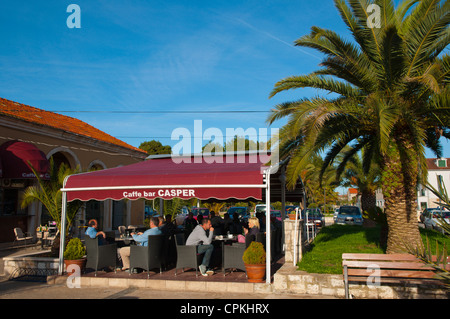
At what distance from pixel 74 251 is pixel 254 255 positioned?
15.3ft

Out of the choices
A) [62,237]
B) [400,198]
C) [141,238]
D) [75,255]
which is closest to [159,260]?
[141,238]

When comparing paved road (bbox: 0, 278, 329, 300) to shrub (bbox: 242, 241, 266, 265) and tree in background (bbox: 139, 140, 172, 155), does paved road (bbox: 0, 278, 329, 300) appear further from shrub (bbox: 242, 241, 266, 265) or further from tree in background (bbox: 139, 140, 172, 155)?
tree in background (bbox: 139, 140, 172, 155)

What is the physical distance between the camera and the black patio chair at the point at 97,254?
30.6 ft

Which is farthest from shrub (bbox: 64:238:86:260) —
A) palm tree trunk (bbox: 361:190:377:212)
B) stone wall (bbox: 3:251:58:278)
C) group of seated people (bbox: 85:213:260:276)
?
palm tree trunk (bbox: 361:190:377:212)

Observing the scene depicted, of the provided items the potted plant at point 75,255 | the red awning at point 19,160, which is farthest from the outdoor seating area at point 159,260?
the red awning at point 19,160

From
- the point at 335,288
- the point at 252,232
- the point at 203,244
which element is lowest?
the point at 335,288

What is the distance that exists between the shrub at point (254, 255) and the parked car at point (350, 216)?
71.8ft

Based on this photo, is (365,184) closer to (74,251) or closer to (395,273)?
(395,273)

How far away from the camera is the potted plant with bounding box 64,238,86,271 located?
9.57 m

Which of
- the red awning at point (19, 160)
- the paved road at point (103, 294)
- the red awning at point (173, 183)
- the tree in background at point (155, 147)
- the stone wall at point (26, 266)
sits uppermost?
the tree in background at point (155, 147)

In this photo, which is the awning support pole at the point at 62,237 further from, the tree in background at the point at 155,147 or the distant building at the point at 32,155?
the tree in background at the point at 155,147

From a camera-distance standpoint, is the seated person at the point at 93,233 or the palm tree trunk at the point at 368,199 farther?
the palm tree trunk at the point at 368,199

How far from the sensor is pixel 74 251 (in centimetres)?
966

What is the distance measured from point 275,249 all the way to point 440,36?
752cm
